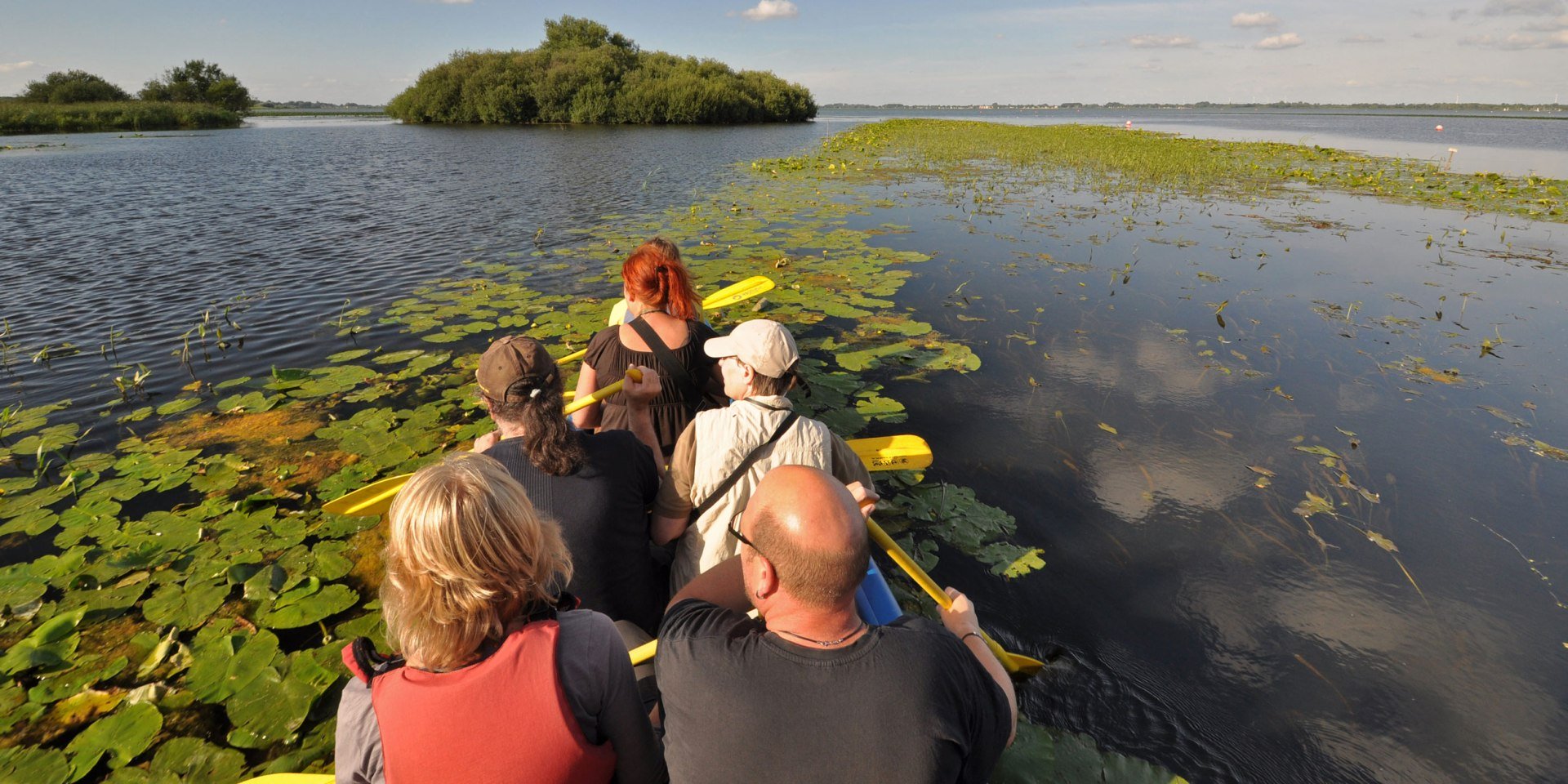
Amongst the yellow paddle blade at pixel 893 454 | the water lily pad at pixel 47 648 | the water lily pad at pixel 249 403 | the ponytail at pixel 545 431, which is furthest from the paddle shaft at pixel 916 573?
the water lily pad at pixel 249 403

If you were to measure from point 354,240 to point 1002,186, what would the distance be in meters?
15.4

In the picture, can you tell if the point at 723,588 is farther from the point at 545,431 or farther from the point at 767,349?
the point at 767,349

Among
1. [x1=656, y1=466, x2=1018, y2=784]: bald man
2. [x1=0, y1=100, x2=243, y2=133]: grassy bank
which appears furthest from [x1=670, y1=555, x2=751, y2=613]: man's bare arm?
[x1=0, y1=100, x2=243, y2=133]: grassy bank

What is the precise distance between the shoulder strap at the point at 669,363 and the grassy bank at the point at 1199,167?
54.6ft

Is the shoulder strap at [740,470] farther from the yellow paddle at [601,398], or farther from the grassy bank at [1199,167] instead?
the grassy bank at [1199,167]

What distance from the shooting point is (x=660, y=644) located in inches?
60.4

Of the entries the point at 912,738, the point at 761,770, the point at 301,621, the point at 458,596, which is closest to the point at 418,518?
the point at 458,596

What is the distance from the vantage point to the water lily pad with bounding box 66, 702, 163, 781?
241 centimetres

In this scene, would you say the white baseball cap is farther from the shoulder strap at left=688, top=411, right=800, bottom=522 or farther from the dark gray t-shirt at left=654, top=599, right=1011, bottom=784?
the dark gray t-shirt at left=654, top=599, right=1011, bottom=784

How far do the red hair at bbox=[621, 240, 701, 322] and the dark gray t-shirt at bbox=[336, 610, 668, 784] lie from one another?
2.35m

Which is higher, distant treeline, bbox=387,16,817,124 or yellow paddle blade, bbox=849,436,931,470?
distant treeline, bbox=387,16,817,124

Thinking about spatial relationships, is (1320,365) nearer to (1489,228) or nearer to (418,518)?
(418,518)

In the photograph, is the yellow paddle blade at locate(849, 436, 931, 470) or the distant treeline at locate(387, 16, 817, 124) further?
the distant treeline at locate(387, 16, 817, 124)

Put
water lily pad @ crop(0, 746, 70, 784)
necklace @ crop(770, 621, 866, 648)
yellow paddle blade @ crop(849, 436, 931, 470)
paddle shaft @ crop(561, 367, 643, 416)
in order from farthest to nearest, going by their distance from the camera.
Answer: yellow paddle blade @ crop(849, 436, 931, 470) → paddle shaft @ crop(561, 367, 643, 416) → water lily pad @ crop(0, 746, 70, 784) → necklace @ crop(770, 621, 866, 648)
